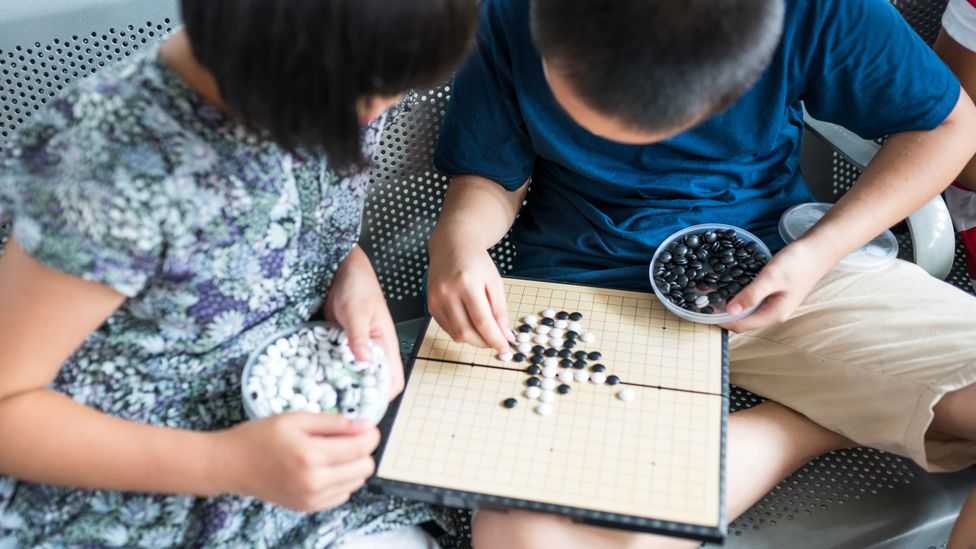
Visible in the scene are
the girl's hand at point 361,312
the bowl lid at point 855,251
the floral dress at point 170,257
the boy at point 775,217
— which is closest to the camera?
the floral dress at point 170,257

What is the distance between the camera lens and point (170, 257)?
0.80 metres

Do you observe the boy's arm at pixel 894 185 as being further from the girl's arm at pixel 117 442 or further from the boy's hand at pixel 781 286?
the girl's arm at pixel 117 442

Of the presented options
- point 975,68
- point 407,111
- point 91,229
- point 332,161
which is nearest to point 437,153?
point 407,111

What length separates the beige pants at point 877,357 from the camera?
1.06 metres

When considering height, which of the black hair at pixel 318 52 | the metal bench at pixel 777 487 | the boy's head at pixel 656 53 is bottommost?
the metal bench at pixel 777 487

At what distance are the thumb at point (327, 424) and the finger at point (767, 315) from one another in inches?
19.2

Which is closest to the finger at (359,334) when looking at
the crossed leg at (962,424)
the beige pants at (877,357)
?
the beige pants at (877,357)

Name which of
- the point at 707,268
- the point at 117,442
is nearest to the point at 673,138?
the point at 707,268

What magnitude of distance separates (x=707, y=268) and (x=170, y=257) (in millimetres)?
648

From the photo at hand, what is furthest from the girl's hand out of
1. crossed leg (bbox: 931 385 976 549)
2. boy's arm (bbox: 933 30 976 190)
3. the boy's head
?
boy's arm (bbox: 933 30 976 190)

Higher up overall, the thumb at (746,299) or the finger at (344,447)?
the finger at (344,447)

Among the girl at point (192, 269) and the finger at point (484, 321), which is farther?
the finger at point (484, 321)

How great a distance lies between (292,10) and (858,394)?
859mm

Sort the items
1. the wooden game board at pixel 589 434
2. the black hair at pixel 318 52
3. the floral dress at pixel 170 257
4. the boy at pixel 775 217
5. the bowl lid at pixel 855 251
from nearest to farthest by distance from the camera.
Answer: the black hair at pixel 318 52, the floral dress at pixel 170 257, the wooden game board at pixel 589 434, the boy at pixel 775 217, the bowl lid at pixel 855 251
